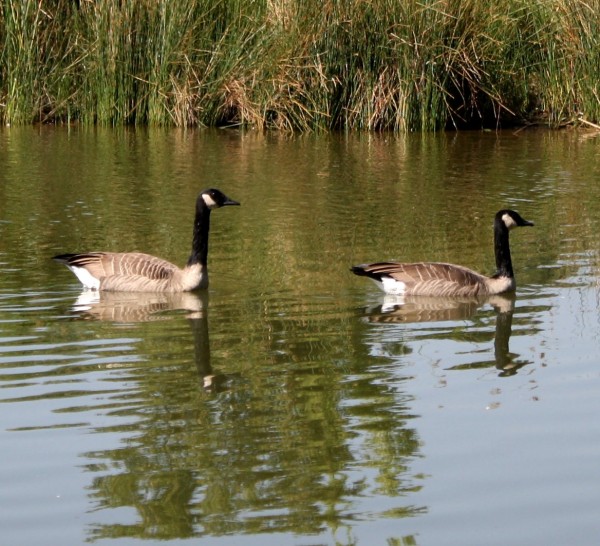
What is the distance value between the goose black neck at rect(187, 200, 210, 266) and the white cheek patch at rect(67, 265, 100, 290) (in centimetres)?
72

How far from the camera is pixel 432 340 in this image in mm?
8383

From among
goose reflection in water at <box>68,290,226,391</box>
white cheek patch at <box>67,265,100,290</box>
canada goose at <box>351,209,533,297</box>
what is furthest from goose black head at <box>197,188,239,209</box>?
canada goose at <box>351,209,533,297</box>

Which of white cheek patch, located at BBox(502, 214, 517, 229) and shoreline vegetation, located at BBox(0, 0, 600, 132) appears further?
shoreline vegetation, located at BBox(0, 0, 600, 132)

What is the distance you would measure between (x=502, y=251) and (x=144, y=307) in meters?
2.79

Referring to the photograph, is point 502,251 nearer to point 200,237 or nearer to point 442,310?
point 442,310

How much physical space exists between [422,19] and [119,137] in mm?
4826

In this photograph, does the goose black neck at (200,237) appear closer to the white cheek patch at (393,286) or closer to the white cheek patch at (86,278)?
the white cheek patch at (86,278)

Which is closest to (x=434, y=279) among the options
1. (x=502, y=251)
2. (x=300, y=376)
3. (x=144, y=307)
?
(x=502, y=251)

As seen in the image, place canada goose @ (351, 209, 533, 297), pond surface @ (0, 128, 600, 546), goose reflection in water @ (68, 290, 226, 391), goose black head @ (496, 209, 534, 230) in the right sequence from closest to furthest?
pond surface @ (0, 128, 600, 546)
goose reflection in water @ (68, 290, 226, 391)
canada goose @ (351, 209, 533, 297)
goose black head @ (496, 209, 534, 230)

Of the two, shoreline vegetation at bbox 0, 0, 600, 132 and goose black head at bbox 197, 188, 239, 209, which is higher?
shoreline vegetation at bbox 0, 0, 600, 132

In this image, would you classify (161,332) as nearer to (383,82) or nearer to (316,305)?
(316,305)

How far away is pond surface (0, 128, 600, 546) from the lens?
521 centimetres

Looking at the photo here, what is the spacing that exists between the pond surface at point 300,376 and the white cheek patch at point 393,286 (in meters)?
0.12

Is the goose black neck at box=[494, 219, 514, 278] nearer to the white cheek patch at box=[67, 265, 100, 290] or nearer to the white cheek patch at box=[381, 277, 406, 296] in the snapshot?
the white cheek patch at box=[381, 277, 406, 296]
